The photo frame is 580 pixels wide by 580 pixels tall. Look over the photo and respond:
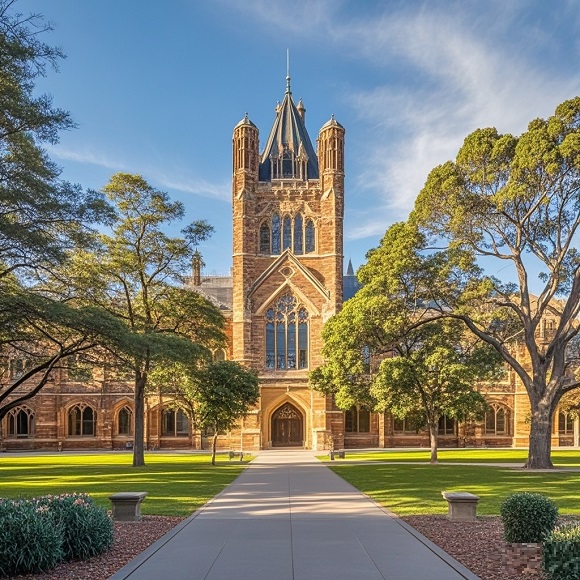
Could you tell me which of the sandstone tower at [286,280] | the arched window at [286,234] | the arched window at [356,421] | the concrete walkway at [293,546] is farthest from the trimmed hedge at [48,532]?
the arched window at [356,421]

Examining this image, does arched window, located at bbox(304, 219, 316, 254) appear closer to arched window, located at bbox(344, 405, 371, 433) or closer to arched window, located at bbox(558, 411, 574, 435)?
arched window, located at bbox(344, 405, 371, 433)

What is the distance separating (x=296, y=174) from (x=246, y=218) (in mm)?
5593

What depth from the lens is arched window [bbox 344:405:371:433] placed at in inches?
1909

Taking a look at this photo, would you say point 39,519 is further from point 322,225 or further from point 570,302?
point 322,225

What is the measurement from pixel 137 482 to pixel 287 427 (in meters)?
25.1

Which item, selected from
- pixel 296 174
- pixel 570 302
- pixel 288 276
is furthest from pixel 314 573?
pixel 296 174

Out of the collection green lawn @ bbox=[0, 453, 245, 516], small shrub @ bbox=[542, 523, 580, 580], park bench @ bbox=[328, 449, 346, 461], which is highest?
small shrub @ bbox=[542, 523, 580, 580]

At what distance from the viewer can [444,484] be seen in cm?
2069

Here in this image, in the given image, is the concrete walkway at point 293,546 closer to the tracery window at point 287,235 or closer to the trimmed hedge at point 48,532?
the trimmed hedge at point 48,532

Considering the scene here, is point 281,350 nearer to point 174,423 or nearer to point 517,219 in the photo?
point 174,423

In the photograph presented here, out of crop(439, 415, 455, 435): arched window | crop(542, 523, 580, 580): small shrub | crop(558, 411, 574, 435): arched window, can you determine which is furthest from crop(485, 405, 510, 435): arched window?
crop(542, 523, 580, 580): small shrub

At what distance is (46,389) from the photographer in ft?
159

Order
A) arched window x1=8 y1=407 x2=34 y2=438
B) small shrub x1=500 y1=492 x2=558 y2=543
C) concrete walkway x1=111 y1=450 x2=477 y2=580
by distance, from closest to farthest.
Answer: concrete walkway x1=111 y1=450 x2=477 y2=580
small shrub x1=500 y1=492 x2=558 y2=543
arched window x1=8 y1=407 x2=34 y2=438

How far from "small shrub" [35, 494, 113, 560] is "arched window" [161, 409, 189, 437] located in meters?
39.9
